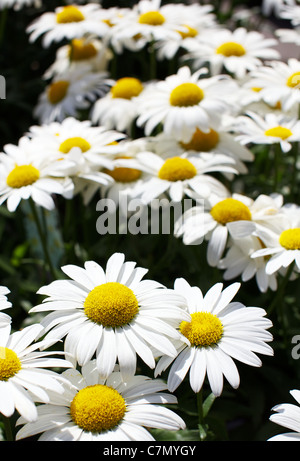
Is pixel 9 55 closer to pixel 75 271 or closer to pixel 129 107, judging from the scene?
pixel 129 107

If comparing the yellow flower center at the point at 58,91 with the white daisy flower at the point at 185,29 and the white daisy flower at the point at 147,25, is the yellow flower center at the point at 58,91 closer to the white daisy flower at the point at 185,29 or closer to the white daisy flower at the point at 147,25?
the white daisy flower at the point at 147,25

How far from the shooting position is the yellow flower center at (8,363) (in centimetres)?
109

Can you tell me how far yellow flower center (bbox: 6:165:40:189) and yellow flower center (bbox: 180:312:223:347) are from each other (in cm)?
68

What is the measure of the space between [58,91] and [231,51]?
2.42 feet

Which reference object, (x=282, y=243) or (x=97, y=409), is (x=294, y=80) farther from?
(x=97, y=409)

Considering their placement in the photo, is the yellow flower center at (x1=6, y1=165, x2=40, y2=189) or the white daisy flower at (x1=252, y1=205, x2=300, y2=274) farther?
the yellow flower center at (x1=6, y1=165, x2=40, y2=189)

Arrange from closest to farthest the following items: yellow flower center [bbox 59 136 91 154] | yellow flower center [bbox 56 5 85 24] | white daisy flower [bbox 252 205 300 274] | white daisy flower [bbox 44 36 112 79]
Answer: white daisy flower [bbox 252 205 300 274] → yellow flower center [bbox 59 136 91 154] → yellow flower center [bbox 56 5 85 24] → white daisy flower [bbox 44 36 112 79]

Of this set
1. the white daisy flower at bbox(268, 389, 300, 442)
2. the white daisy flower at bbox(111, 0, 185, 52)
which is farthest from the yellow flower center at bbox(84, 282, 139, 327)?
the white daisy flower at bbox(111, 0, 185, 52)

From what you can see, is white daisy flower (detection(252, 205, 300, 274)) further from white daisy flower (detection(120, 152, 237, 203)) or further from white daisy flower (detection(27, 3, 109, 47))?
white daisy flower (detection(27, 3, 109, 47))

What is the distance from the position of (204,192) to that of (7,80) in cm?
173

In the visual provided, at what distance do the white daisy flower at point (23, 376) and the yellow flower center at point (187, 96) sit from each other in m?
1.07

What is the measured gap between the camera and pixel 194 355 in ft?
3.94

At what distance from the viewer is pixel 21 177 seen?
1.69m

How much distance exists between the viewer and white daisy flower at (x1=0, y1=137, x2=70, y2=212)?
1.63 meters
